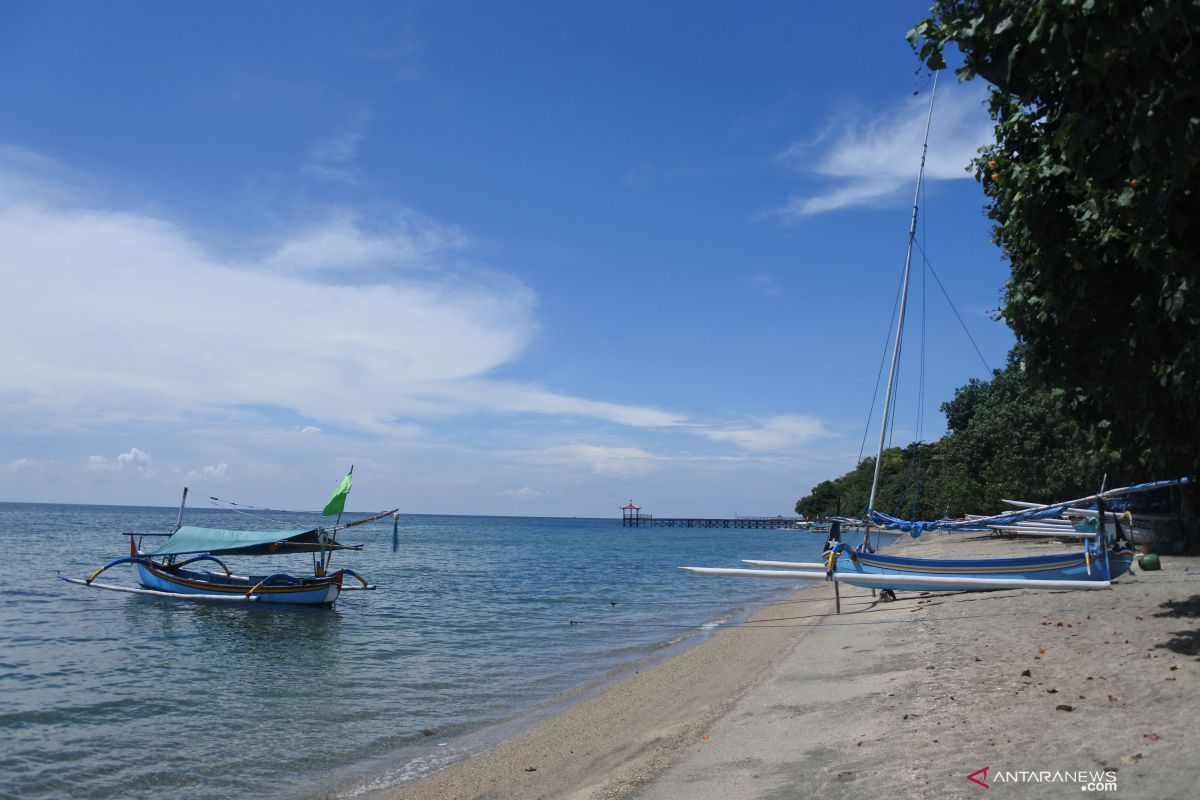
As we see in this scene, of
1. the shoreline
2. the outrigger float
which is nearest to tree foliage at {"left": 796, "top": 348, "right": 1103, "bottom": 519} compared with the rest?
the shoreline

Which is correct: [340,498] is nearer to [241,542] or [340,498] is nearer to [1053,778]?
[241,542]

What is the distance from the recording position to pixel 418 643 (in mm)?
22641

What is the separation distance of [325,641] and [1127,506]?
26.9 m

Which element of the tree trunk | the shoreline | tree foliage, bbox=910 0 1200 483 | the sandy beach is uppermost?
tree foliage, bbox=910 0 1200 483

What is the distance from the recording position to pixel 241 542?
3042 centimetres

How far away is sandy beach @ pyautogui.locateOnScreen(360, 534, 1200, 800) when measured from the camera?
6.51 metres

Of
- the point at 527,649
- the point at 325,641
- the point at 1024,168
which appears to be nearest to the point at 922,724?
the point at 1024,168

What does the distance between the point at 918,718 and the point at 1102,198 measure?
556cm

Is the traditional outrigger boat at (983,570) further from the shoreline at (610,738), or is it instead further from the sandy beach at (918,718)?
the shoreline at (610,738)

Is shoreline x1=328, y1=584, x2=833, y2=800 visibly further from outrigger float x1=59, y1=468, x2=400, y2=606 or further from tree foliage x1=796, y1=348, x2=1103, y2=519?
outrigger float x1=59, y1=468, x2=400, y2=606

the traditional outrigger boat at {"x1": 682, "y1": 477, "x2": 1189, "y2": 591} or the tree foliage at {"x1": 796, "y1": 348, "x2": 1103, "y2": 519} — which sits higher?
the tree foliage at {"x1": 796, "y1": 348, "x2": 1103, "y2": 519}

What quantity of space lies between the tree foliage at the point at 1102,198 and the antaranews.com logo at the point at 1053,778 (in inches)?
151

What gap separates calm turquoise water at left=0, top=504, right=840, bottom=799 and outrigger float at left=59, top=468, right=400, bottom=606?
0.63 meters

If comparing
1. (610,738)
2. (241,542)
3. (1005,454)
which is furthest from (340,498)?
(1005,454)
